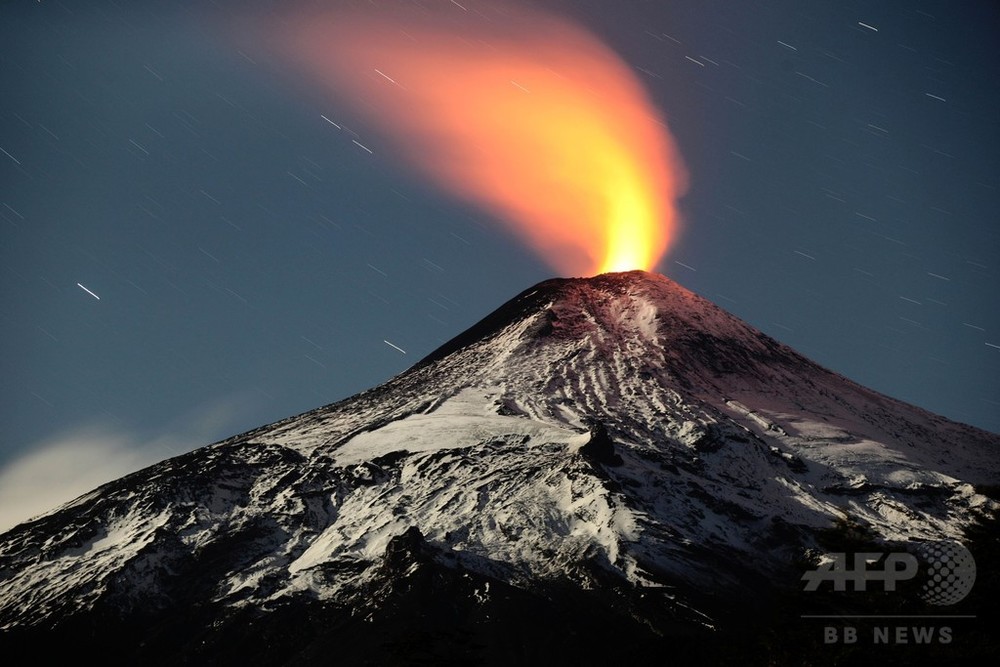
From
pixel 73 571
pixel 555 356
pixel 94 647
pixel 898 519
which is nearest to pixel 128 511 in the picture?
pixel 73 571

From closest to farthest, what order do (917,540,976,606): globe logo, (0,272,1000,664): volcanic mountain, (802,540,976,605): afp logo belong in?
(917,540,976,606): globe logo < (802,540,976,605): afp logo < (0,272,1000,664): volcanic mountain

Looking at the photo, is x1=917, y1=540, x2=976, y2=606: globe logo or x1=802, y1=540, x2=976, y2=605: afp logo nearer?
x1=917, y1=540, x2=976, y2=606: globe logo

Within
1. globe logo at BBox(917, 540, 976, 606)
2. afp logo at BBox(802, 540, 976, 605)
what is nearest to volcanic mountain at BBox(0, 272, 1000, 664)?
afp logo at BBox(802, 540, 976, 605)

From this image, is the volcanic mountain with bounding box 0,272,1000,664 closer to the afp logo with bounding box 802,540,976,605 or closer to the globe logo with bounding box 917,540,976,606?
the afp logo with bounding box 802,540,976,605

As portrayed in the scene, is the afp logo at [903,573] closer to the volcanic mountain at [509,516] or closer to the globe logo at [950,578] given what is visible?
the globe logo at [950,578]

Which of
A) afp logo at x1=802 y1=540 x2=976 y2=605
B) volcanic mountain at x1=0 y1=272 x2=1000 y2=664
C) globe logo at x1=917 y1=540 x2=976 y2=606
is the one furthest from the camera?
volcanic mountain at x1=0 y1=272 x2=1000 y2=664

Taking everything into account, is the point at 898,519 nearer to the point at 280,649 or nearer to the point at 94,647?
the point at 280,649
